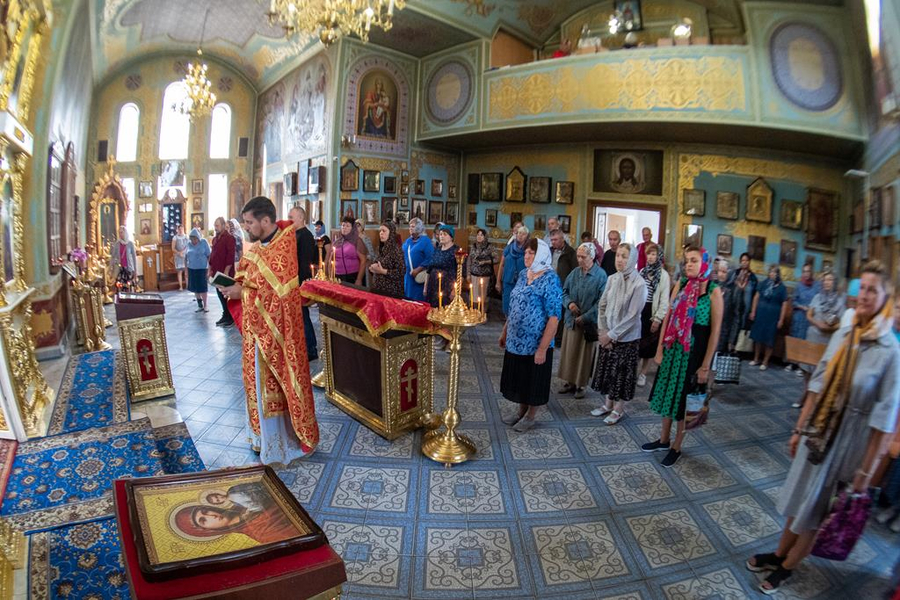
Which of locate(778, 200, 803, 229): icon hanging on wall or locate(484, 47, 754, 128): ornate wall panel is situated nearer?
locate(484, 47, 754, 128): ornate wall panel

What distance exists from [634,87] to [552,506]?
768 cm

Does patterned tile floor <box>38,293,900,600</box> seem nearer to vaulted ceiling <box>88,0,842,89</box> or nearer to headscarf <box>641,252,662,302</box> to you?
headscarf <box>641,252,662,302</box>

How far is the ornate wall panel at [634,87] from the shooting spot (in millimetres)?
7832

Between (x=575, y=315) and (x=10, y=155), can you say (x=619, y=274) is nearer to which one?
(x=575, y=315)

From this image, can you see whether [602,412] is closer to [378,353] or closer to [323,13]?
[378,353]

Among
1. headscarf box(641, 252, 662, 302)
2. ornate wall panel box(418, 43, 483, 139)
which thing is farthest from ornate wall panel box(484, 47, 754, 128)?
headscarf box(641, 252, 662, 302)

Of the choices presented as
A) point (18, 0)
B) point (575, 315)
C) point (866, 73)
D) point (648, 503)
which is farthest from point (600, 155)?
point (18, 0)

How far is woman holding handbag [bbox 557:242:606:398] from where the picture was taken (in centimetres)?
531

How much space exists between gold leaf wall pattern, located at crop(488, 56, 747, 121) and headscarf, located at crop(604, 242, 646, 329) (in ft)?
16.6

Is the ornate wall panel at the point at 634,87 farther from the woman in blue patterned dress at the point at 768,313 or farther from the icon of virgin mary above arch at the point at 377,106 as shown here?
the icon of virgin mary above arch at the point at 377,106

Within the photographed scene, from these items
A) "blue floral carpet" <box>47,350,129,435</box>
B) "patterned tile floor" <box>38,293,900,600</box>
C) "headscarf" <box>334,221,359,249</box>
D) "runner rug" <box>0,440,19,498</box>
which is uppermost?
"headscarf" <box>334,221,359,249</box>

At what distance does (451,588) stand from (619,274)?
10.2ft

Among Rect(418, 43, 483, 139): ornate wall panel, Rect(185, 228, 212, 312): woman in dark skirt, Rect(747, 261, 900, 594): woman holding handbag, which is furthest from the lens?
Rect(418, 43, 483, 139): ornate wall panel

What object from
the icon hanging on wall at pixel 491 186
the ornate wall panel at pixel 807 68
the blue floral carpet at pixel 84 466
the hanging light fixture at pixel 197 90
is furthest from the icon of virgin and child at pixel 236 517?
the icon hanging on wall at pixel 491 186
